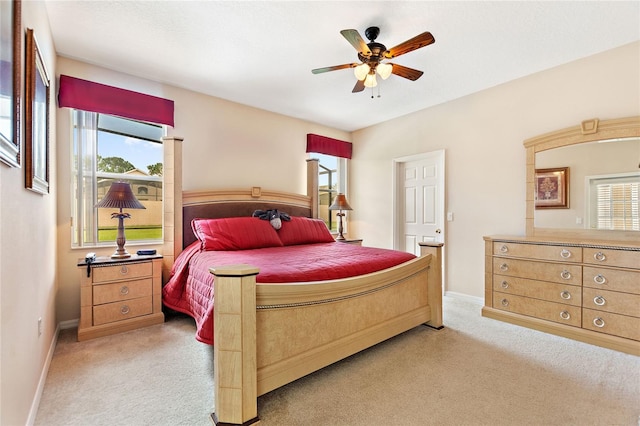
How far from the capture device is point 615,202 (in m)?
2.73

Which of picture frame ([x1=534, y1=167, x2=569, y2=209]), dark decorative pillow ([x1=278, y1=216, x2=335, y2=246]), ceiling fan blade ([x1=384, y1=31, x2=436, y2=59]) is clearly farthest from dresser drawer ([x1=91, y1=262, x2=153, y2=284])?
picture frame ([x1=534, y1=167, x2=569, y2=209])

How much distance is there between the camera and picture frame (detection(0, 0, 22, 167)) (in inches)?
44.6

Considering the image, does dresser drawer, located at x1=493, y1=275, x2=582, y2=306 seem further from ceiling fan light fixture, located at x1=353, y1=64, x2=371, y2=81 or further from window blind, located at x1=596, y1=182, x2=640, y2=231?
ceiling fan light fixture, located at x1=353, y1=64, x2=371, y2=81

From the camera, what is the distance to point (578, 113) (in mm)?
2941

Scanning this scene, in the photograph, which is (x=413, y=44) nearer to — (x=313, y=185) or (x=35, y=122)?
(x=35, y=122)

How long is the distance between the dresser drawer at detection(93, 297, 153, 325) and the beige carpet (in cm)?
17

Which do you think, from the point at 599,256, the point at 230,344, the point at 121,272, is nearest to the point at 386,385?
the point at 230,344

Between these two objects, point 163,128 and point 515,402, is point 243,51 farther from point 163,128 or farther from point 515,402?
point 515,402

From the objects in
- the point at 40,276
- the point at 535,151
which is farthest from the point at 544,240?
the point at 40,276

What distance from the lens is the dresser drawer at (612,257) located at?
7.77 ft

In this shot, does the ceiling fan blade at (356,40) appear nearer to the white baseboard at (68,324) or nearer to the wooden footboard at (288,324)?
the wooden footboard at (288,324)

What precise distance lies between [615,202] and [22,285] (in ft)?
14.8

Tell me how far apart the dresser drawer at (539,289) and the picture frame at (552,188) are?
33.8 inches

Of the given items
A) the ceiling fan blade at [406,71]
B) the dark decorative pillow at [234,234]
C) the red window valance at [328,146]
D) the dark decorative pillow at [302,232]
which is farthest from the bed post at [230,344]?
the red window valance at [328,146]
